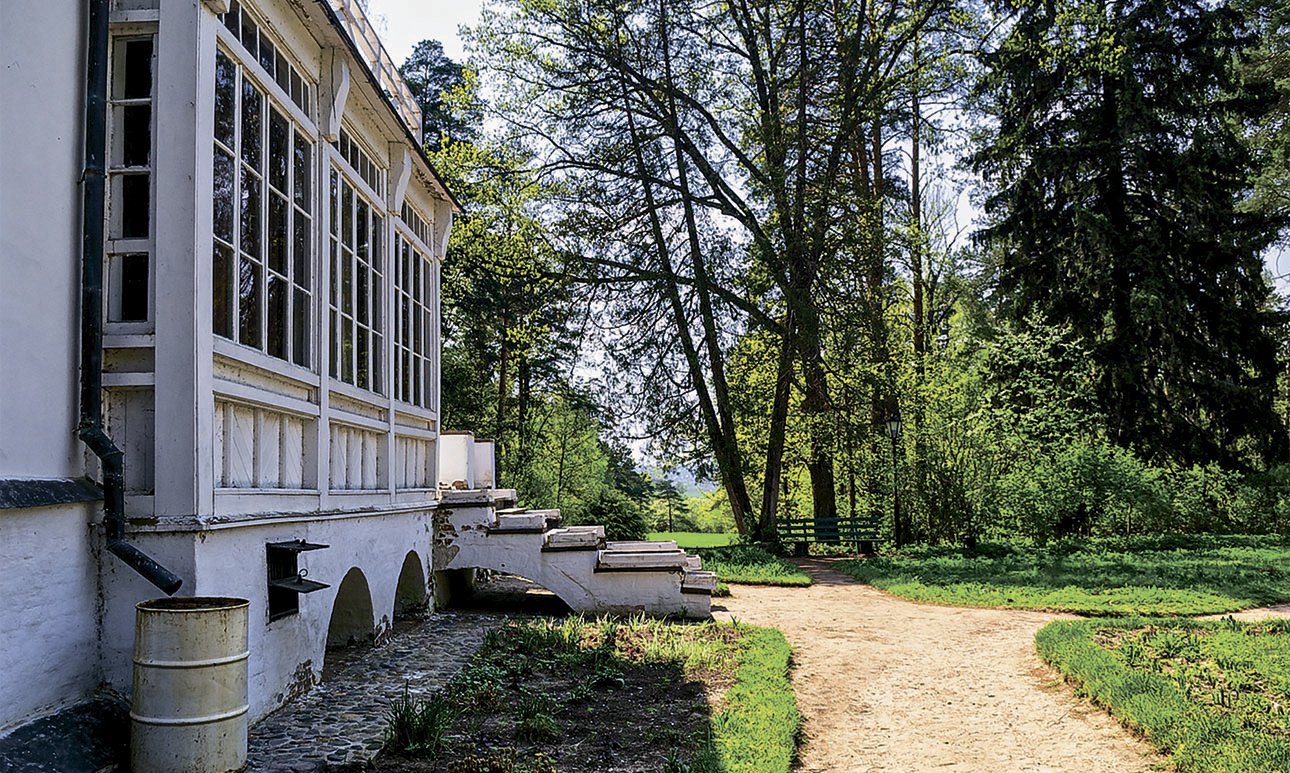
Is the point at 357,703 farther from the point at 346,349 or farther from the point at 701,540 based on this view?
the point at 701,540

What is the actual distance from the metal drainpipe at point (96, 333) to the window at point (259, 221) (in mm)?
640

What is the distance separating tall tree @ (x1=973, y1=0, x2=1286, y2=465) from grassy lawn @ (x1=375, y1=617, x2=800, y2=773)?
15.9m

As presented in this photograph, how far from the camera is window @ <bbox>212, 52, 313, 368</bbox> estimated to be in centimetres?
512

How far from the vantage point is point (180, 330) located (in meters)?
4.59

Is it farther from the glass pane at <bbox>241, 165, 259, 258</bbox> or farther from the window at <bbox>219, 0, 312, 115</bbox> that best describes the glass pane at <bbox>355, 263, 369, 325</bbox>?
the glass pane at <bbox>241, 165, 259, 258</bbox>

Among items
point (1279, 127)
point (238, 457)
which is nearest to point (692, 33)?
point (1279, 127)

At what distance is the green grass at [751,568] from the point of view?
1345 cm

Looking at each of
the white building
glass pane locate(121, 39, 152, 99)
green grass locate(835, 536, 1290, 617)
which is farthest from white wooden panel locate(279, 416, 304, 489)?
green grass locate(835, 536, 1290, 617)

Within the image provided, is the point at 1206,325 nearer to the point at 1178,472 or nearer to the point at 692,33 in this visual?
the point at 1178,472

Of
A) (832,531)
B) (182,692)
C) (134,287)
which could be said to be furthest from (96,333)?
(832,531)

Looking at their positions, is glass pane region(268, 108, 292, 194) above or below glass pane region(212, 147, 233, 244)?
above

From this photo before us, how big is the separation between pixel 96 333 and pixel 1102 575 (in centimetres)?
1211

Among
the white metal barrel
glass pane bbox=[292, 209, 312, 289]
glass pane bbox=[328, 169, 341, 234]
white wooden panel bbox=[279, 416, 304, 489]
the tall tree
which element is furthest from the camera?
the tall tree

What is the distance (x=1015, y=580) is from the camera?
1256 cm
